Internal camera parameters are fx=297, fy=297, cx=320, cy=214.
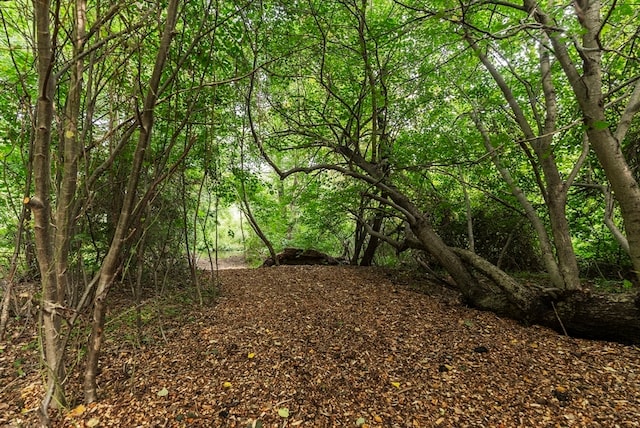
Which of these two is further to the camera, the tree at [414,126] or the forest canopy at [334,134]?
the tree at [414,126]

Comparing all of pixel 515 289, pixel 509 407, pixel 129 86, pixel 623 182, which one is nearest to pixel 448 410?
pixel 509 407

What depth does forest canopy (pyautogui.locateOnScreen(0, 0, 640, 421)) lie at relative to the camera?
74.0 inches

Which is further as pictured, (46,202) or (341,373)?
(341,373)

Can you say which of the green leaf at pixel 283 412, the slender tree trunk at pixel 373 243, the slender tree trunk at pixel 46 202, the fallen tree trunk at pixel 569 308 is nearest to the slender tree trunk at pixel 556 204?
the fallen tree trunk at pixel 569 308

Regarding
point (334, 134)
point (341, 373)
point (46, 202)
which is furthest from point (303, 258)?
point (46, 202)

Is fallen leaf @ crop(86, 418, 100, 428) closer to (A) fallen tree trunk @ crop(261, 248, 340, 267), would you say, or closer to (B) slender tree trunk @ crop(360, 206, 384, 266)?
(B) slender tree trunk @ crop(360, 206, 384, 266)

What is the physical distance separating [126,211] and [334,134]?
11.4 feet

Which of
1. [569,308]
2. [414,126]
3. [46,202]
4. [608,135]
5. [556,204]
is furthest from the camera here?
[414,126]

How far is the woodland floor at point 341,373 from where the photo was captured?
1.95 meters

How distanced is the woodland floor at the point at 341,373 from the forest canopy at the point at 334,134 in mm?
375

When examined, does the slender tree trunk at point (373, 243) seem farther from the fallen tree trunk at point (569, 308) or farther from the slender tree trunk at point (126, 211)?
the slender tree trunk at point (126, 211)

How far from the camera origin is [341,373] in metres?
2.36

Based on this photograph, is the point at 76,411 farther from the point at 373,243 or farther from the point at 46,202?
the point at 373,243

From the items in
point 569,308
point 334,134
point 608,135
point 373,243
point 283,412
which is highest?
point 334,134
